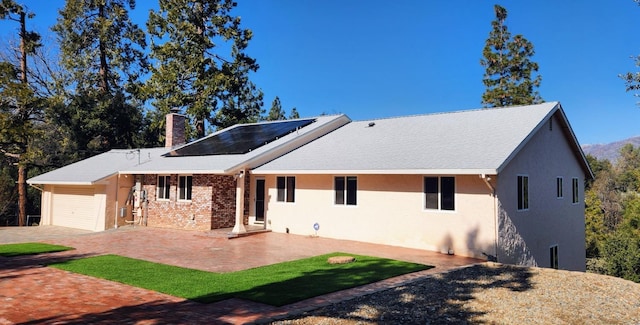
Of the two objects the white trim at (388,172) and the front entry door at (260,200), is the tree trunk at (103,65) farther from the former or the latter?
the white trim at (388,172)

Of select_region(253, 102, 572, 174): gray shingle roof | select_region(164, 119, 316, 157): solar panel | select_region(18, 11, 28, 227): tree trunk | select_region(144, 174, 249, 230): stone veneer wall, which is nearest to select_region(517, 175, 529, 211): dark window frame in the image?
select_region(253, 102, 572, 174): gray shingle roof

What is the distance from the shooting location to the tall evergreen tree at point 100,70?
30.4 meters

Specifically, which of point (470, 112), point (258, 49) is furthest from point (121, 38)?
point (470, 112)

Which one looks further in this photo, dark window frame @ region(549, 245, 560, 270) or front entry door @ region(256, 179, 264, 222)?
front entry door @ region(256, 179, 264, 222)

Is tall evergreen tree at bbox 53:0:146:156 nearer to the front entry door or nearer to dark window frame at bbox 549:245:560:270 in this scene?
the front entry door

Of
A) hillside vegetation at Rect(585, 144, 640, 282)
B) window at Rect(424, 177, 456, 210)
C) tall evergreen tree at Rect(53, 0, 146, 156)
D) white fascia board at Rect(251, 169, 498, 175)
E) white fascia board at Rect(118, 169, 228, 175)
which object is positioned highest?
tall evergreen tree at Rect(53, 0, 146, 156)

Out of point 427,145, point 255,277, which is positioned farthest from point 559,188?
point 255,277

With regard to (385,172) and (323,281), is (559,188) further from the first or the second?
(323,281)

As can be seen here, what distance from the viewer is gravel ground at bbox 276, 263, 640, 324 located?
248 inches

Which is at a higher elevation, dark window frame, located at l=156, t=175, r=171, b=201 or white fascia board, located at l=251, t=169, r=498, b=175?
white fascia board, located at l=251, t=169, r=498, b=175

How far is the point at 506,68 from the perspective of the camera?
35.1m

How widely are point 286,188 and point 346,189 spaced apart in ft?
9.93

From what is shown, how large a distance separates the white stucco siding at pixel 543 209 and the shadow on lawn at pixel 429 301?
128 inches

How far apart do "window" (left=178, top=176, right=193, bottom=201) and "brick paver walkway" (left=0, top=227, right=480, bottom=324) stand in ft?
6.19
